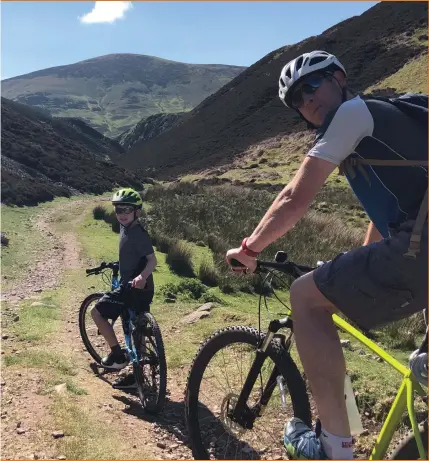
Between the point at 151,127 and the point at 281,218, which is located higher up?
the point at 151,127

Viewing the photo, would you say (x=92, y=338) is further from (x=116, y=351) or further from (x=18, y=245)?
(x=18, y=245)

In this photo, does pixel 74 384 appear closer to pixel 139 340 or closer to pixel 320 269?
pixel 139 340

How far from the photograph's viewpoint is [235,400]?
359cm

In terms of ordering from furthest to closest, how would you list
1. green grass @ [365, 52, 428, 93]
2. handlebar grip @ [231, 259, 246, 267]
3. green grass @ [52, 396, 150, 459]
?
green grass @ [365, 52, 428, 93]
green grass @ [52, 396, 150, 459]
handlebar grip @ [231, 259, 246, 267]

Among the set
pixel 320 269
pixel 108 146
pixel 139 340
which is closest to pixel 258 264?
pixel 320 269

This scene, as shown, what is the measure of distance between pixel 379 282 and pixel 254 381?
53.1 inches

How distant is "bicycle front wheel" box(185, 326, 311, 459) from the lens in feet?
10.9

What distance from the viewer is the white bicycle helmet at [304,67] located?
282cm

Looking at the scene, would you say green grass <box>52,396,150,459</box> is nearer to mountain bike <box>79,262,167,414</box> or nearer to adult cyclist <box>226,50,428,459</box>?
mountain bike <box>79,262,167,414</box>

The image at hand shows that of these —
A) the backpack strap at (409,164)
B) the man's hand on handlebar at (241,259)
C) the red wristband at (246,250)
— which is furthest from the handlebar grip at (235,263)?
the backpack strap at (409,164)

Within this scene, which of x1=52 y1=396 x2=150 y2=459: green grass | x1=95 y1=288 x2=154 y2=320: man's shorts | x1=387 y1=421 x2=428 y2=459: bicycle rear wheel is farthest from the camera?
x1=95 y1=288 x2=154 y2=320: man's shorts

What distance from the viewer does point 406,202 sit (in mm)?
2557

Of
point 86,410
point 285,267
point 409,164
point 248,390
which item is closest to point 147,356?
point 86,410

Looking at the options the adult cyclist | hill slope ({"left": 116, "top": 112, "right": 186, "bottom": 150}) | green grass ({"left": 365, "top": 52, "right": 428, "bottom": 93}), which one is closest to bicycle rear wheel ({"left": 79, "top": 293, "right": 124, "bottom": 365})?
the adult cyclist
